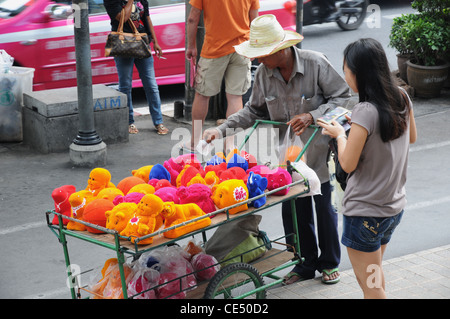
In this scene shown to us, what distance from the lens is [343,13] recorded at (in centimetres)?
1480

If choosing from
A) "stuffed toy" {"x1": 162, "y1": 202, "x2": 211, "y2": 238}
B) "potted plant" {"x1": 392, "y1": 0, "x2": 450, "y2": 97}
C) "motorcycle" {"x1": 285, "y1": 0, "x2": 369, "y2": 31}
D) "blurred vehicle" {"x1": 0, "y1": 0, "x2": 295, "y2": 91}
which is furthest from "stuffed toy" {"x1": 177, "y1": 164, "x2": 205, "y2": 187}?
"motorcycle" {"x1": 285, "y1": 0, "x2": 369, "y2": 31}

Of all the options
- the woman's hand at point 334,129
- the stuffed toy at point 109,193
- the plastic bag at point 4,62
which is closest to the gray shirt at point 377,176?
the woman's hand at point 334,129

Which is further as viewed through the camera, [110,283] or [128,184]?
[128,184]

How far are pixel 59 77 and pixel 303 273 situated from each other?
523 centimetres

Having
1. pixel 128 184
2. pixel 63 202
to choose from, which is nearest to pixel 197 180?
pixel 128 184

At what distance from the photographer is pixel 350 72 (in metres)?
3.85

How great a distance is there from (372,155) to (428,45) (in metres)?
6.34

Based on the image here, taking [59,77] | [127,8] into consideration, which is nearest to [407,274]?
[127,8]

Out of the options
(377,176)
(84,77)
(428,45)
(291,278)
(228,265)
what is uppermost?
(377,176)

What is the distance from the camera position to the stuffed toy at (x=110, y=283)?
4.00 m

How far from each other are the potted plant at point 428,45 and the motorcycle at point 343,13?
4675mm

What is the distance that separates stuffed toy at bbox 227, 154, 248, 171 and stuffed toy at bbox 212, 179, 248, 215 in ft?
1.25

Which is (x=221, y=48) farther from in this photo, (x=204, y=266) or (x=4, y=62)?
(x=204, y=266)

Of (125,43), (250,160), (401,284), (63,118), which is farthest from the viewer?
(125,43)
